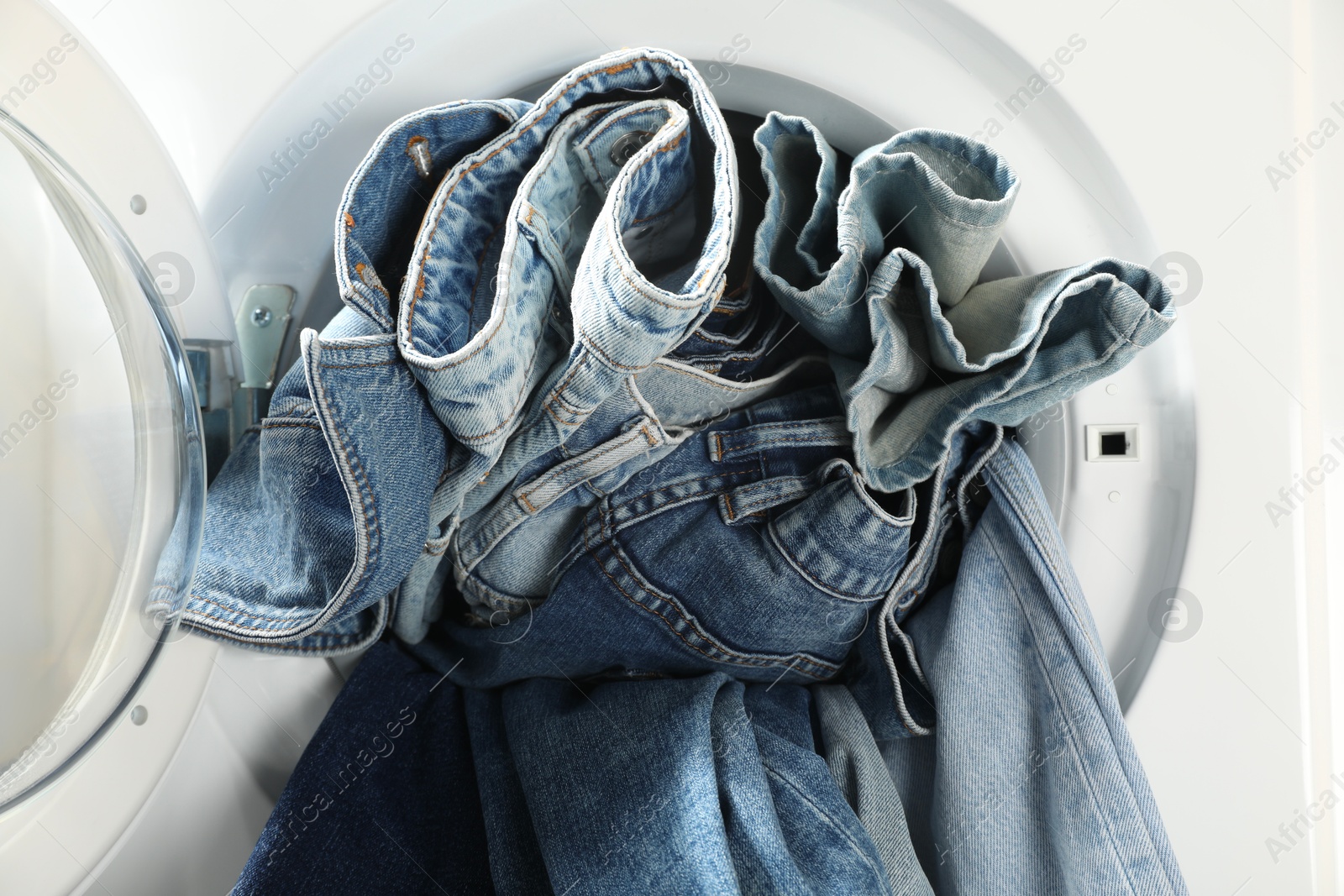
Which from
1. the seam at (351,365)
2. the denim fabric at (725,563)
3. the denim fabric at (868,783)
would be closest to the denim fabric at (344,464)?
the seam at (351,365)

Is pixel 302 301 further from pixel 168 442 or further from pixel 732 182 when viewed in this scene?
pixel 732 182

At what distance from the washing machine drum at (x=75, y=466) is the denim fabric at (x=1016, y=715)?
40 centimetres

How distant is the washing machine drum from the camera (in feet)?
1.16

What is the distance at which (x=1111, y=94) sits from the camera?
44cm

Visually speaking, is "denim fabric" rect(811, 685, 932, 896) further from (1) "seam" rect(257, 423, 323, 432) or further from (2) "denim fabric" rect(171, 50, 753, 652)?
(1) "seam" rect(257, 423, 323, 432)

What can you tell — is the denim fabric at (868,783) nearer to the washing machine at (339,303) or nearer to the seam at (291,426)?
the washing machine at (339,303)

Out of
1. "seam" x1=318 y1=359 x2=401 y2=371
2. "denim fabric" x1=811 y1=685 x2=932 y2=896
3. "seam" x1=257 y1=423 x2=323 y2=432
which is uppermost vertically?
"seam" x1=318 y1=359 x2=401 y2=371

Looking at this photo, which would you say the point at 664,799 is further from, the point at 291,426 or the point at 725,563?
the point at 291,426

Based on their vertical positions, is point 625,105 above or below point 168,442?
above

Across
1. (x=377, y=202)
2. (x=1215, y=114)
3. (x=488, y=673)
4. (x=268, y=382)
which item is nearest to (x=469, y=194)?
(x=377, y=202)

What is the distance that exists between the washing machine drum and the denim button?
0.24m

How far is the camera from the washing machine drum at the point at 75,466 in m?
0.35

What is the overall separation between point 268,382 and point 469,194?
0.17 m

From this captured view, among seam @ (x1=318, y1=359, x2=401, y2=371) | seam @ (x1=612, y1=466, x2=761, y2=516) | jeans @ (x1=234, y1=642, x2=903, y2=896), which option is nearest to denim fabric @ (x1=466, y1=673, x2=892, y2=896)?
jeans @ (x1=234, y1=642, x2=903, y2=896)
